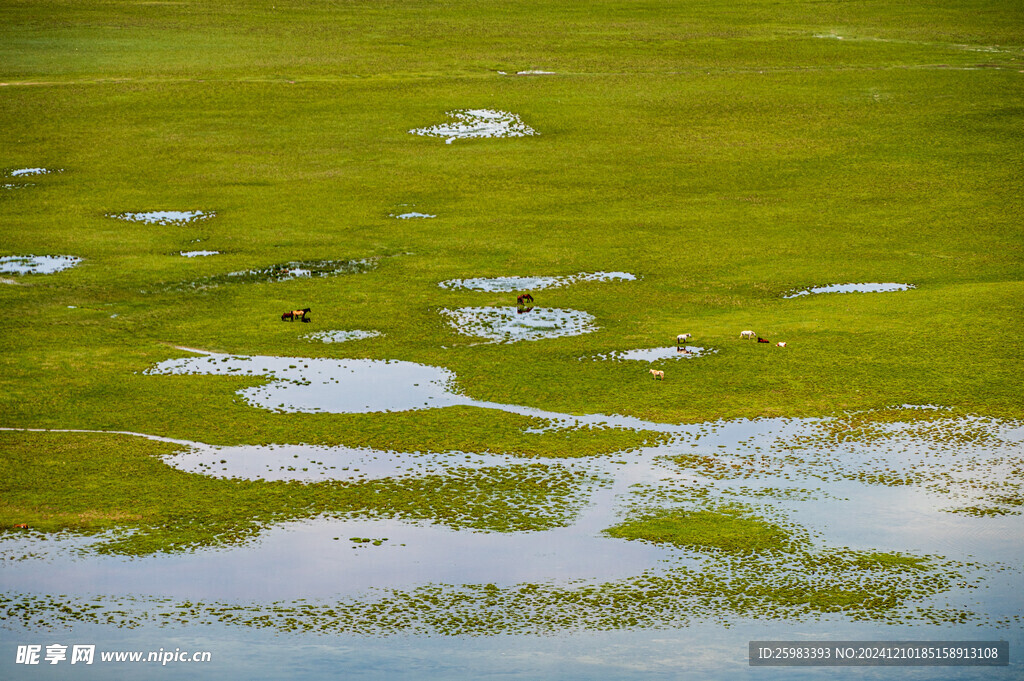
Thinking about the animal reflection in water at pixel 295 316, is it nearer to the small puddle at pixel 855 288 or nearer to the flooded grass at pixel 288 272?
the flooded grass at pixel 288 272

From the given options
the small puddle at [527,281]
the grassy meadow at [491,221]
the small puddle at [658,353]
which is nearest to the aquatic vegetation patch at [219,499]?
the grassy meadow at [491,221]

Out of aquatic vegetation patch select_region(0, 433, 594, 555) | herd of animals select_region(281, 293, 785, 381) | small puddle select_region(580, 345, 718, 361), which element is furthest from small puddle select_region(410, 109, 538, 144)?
aquatic vegetation patch select_region(0, 433, 594, 555)

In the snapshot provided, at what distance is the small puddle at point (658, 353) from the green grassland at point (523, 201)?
0.53 metres

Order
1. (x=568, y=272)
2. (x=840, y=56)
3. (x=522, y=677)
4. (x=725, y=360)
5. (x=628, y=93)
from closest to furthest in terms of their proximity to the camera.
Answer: (x=522, y=677), (x=725, y=360), (x=568, y=272), (x=628, y=93), (x=840, y=56)

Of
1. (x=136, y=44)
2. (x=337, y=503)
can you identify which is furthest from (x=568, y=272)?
(x=136, y=44)

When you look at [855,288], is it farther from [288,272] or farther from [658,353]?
[288,272]

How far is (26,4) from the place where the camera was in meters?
83.9

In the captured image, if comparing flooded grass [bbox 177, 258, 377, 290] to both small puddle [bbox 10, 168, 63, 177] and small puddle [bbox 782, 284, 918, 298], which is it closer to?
small puddle [bbox 782, 284, 918, 298]

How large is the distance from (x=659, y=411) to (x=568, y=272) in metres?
11.5

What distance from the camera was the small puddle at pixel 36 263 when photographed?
3544 centimetres

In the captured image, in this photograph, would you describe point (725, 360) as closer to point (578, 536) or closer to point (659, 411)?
point (659, 411)

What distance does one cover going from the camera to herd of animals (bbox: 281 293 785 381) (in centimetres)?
2617

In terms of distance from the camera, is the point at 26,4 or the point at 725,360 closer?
the point at 725,360

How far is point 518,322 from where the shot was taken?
30.3 metres
